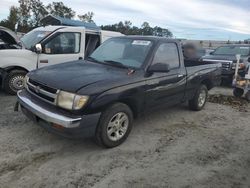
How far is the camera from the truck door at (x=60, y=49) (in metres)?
7.65

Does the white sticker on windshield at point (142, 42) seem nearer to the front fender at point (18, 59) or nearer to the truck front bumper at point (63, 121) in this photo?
the truck front bumper at point (63, 121)

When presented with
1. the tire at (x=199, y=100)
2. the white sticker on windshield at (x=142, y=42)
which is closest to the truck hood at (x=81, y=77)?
the white sticker on windshield at (x=142, y=42)

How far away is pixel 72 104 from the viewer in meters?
3.97

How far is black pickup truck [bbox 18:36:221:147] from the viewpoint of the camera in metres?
4.04

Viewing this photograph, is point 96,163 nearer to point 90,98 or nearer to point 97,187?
point 97,187

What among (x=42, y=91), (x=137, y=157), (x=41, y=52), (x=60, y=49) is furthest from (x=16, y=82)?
(x=137, y=157)

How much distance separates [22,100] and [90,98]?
1.40 meters

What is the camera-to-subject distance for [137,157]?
4328 millimetres

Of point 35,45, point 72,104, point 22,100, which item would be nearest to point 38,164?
point 72,104

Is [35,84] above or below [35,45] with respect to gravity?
below

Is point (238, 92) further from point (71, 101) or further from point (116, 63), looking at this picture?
point (71, 101)

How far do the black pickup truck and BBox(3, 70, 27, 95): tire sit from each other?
2482mm

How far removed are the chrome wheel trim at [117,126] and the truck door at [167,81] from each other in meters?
0.63

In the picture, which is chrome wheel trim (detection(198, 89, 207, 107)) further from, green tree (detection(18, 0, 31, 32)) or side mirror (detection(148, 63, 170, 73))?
green tree (detection(18, 0, 31, 32))
